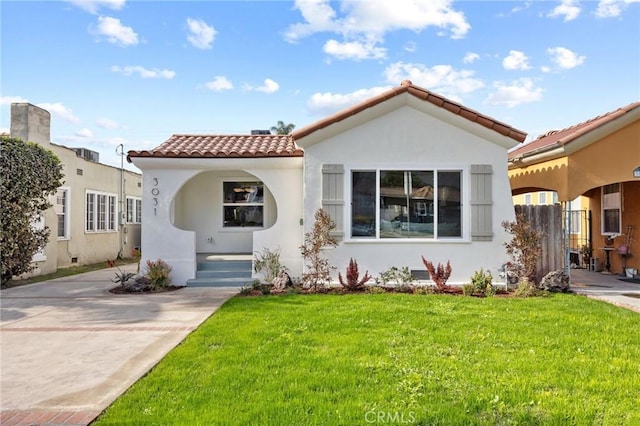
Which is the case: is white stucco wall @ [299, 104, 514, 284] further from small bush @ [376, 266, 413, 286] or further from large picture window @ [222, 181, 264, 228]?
large picture window @ [222, 181, 264, 228]

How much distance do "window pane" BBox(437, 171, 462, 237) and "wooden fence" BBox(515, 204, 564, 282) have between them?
1.71m

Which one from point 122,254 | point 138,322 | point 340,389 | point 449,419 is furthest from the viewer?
point 122,254

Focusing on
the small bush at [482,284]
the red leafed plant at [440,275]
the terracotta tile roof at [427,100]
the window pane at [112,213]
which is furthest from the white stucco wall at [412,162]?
the window pane at [112,213]

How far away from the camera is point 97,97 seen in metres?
13.5

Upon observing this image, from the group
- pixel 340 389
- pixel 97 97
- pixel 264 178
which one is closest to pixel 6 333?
pixel 340 389

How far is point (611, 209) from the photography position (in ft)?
50.7

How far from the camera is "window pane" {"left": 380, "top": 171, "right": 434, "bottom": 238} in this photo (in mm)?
11836

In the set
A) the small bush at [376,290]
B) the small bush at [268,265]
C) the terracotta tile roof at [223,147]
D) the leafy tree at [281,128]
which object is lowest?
the small bush at [376,290]

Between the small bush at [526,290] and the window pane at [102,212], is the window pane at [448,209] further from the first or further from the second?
the window pane at [102,212]

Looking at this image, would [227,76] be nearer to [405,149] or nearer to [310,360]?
[405,149]

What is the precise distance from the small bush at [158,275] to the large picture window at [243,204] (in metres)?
3.21

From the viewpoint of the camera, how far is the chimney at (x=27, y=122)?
1427 cm

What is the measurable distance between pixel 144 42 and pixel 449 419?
42.8 feet

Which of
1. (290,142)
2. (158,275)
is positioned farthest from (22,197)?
(290,142)
